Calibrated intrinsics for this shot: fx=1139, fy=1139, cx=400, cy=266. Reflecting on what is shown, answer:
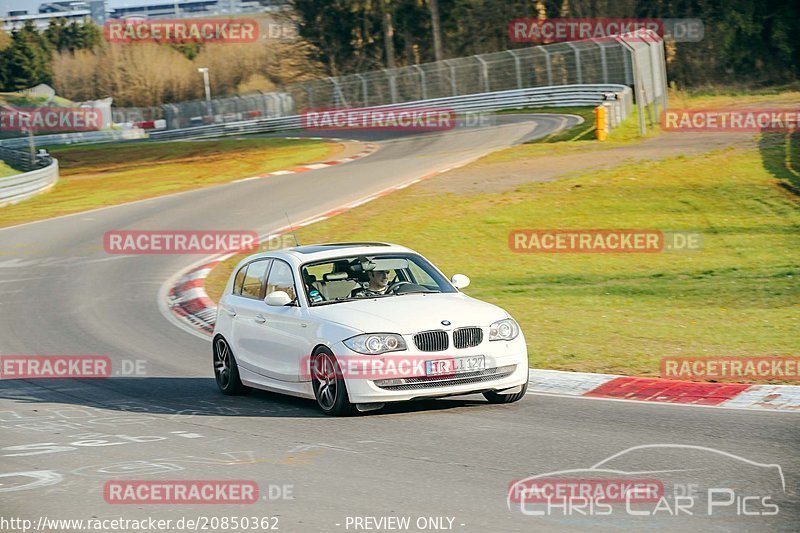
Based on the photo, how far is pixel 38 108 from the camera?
97.3 meters

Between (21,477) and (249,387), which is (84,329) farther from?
(21,477)

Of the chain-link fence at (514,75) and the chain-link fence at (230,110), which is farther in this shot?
the chain-link fence at (230,110)

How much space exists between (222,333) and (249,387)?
0.67 m

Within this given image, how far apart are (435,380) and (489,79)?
48642mm

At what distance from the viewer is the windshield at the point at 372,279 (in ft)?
35.0

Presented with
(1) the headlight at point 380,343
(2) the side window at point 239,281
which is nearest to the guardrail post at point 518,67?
(2) the side window at point 239,281

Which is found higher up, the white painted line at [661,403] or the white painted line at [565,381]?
the white painted line at [661,403]

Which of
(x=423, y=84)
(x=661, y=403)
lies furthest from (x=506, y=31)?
(x=661, y=403)
